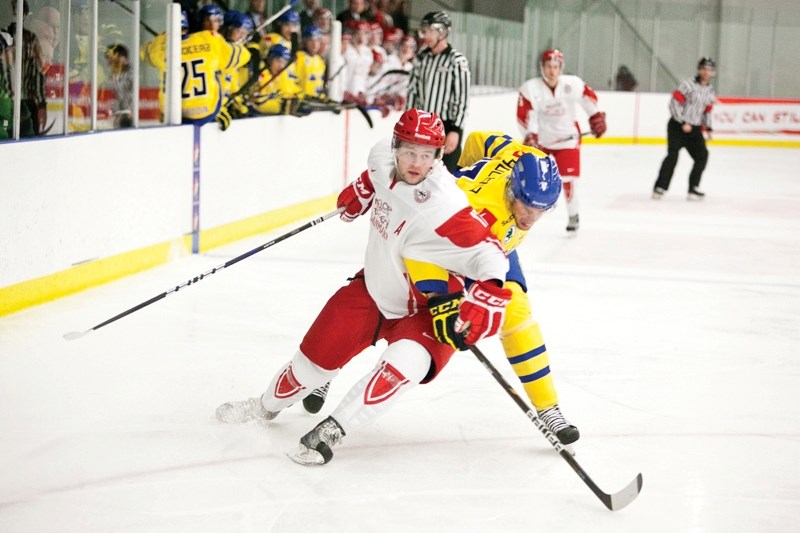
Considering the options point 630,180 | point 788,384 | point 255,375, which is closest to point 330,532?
point 255,375

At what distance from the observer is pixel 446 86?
283 inches

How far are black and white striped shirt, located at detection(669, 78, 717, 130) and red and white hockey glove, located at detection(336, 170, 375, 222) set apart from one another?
7.23m

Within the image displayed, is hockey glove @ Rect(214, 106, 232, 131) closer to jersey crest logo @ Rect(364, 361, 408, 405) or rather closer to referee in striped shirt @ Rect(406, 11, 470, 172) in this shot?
referee in striped shirt @ Rect(406, 11, 470, 172)

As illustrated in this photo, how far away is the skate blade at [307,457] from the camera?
10.6 ft

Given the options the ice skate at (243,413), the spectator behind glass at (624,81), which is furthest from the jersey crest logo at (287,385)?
the spectator behind glass at (624,81)

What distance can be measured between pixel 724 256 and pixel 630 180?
4703mm

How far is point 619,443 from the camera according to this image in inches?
142

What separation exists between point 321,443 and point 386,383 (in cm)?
25

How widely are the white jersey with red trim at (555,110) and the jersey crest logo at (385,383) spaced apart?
5144 millimetres

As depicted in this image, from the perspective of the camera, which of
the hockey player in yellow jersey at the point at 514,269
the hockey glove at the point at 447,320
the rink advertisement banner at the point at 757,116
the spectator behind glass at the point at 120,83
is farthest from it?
the rink advertisement banner at the point at 757,116

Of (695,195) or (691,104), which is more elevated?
(691,104)

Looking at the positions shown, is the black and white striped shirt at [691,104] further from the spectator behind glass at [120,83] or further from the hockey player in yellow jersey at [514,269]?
the hockey player in yellow jersey at [514,269]

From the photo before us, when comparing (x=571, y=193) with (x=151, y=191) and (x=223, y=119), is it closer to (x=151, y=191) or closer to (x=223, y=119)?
(x=223, y=119)

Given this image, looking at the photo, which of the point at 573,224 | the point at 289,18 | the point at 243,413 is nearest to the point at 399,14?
the point at 289,18
